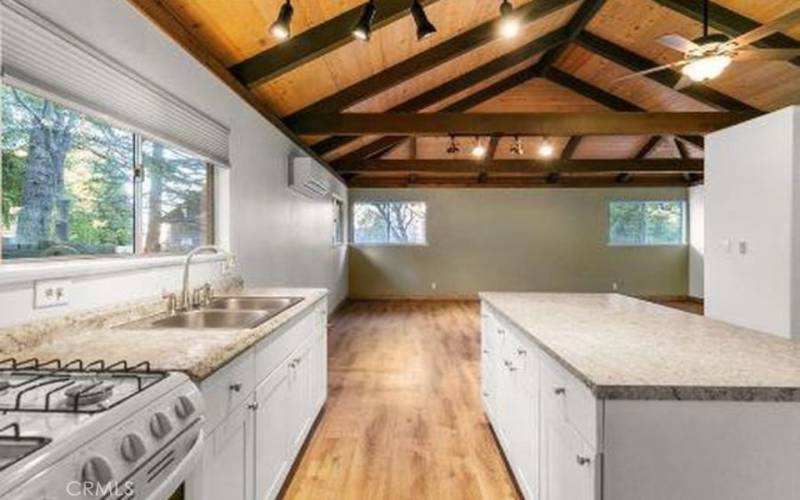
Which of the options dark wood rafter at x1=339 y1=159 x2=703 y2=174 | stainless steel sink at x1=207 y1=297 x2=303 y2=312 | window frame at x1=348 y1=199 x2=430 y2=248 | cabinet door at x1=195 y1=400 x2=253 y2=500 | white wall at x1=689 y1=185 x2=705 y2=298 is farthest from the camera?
window frame at x1=348 y1=199 x2=430 y2=248

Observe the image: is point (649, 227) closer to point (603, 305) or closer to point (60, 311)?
point (603, 305)

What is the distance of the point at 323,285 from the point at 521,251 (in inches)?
183

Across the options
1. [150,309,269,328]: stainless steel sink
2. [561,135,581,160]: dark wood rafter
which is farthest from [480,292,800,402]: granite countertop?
[561,135,581,160]: dark wood rafter

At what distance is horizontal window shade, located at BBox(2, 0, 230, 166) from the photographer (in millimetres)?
1517

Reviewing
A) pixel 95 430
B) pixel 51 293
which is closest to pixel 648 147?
pixel 51 293

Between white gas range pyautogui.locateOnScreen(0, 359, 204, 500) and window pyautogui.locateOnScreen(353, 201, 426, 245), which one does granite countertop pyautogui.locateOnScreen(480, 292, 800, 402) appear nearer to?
white gas range pyautogui.locateOnScreen(0, 359, 204, 500)

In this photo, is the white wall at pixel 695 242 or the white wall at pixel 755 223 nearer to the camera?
the white wall at pixel 755 223

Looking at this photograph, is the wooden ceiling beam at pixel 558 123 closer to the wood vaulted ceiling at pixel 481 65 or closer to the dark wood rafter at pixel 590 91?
the wood vaulted ceiling at pixel 481 65

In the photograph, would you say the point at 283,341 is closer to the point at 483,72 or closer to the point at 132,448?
the point at 132,448

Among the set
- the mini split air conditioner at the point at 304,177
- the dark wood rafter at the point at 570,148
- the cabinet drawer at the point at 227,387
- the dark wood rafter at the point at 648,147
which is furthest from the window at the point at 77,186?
the dark wood rafter at the point at 648,147

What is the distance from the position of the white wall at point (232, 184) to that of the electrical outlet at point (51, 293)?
1.1 inches

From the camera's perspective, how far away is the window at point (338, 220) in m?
8.05

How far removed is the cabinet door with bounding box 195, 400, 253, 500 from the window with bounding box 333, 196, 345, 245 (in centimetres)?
624

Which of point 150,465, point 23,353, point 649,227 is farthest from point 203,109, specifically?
point 649,227
